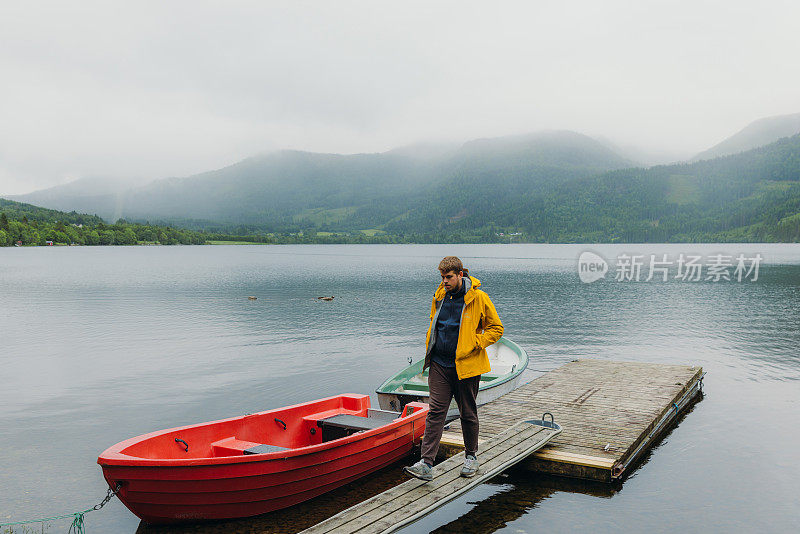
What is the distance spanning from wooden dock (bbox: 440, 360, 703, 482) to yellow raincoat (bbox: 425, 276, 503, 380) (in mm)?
3205

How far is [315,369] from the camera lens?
2656cm

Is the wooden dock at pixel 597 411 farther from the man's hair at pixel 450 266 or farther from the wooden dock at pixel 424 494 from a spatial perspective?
the man's hair at pixel 450 266

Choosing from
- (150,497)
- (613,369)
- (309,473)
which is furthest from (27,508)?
(613,369)

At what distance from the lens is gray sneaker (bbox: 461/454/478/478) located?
1026cm

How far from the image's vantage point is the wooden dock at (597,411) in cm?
1236

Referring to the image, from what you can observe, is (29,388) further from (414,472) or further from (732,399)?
(732,399)

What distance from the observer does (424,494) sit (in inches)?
375

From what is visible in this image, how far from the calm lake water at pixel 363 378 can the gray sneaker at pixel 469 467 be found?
4.51ft

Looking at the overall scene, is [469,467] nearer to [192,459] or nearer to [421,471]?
[421,471]

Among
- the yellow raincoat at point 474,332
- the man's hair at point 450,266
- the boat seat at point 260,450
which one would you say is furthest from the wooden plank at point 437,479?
the man's hair at point 450,266

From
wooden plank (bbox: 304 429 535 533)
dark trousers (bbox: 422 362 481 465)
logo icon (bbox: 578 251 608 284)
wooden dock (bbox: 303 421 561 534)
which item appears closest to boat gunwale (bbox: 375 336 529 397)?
wooden plank (bbox: 304 429 535 533)

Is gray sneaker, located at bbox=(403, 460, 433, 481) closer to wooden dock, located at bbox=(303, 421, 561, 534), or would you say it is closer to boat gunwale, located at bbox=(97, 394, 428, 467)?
wooden dock, located at bbox=(303, 421, 561, 534)

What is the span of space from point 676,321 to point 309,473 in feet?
129

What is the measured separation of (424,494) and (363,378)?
50.5 ft
